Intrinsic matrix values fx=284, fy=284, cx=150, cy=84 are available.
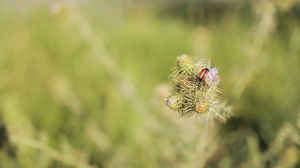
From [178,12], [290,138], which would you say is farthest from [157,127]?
[178,12]

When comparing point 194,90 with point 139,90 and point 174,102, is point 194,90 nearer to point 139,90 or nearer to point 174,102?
point 174,102

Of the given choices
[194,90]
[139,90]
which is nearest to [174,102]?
[194,90]

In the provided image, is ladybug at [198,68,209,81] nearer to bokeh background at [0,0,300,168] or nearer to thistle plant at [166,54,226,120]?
thistle plant at [166,54,226,120]

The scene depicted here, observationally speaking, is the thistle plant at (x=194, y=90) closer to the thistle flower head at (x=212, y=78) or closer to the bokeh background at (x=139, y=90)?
the thistle flower head at (x=212, y=78)

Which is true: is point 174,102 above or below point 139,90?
below

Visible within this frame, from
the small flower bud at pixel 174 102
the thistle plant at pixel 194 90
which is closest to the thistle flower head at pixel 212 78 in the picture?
the thistle plant at pixel 194 90

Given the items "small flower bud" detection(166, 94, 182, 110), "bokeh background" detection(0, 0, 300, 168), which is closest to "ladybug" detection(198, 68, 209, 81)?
"small flower bud" detection(166, 94, 182, 110)
